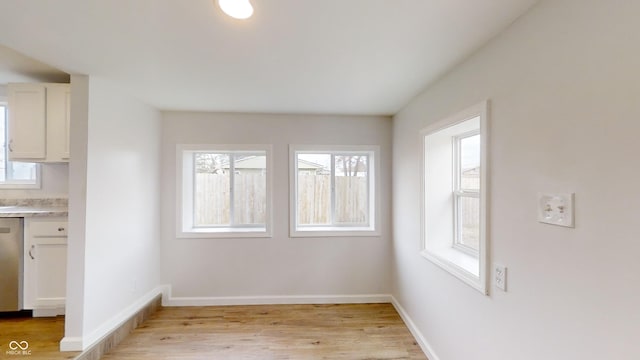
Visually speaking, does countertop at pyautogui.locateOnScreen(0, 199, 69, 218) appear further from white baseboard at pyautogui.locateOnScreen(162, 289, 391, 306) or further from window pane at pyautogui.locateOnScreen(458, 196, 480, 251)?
window pane at pyautogui.locateOnScreen(458, 196, 480, 251)

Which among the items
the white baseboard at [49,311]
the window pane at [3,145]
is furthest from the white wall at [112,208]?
the window pane at [3,145]

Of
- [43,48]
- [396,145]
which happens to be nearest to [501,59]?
[396,145]

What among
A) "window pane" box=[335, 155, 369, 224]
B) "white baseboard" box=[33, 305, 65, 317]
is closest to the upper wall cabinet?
"white baseboard" box=[33, 305, 65, 317]

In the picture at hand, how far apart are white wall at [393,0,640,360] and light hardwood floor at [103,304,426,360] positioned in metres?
0.92

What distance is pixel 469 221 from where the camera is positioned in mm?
2295

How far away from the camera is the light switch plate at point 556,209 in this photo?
1128 millimetres

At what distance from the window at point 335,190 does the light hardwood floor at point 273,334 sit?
97cm

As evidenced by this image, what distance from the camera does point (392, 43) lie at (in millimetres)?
1692

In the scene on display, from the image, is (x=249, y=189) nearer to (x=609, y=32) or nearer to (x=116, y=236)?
(x=116, y=236)

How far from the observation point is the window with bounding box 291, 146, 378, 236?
356 centimetres

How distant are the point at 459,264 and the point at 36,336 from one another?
3371 mm

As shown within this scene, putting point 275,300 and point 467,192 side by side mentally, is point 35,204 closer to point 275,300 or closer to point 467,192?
point 275,300

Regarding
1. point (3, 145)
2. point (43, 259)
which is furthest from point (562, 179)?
point (3, 145)

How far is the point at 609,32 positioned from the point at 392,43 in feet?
3.12
